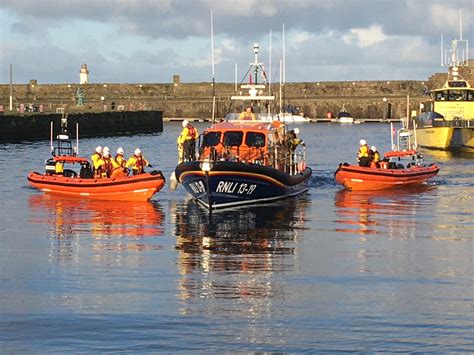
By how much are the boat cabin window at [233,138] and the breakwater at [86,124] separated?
40057 mm

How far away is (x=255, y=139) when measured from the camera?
106ft

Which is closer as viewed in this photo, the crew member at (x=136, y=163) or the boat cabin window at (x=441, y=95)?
the crew member at (x=136, y=163)

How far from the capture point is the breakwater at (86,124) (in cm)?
7219

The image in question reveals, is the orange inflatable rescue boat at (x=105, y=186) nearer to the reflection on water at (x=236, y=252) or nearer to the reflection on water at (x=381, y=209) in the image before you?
the reflection on water at (x=236, y=252)

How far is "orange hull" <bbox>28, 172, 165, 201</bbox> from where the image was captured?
32188mm

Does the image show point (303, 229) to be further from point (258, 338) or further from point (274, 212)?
point (258, 338)

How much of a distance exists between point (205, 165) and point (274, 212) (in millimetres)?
2484

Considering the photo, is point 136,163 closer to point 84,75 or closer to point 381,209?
point 381,209

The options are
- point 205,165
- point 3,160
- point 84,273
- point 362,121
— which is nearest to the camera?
point 84,273

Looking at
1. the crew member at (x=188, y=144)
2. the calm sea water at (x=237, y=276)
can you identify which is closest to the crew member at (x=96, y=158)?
the calm sea water at (x=237, y=276)

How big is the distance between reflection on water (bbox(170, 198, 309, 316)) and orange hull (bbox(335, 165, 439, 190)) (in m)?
3.62

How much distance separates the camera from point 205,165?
2922cm

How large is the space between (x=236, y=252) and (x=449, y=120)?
42.8 m

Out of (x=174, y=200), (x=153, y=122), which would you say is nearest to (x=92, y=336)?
(x=174, y=200)
